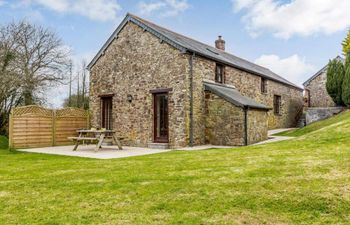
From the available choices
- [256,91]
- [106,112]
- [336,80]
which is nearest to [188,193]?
[106,112]

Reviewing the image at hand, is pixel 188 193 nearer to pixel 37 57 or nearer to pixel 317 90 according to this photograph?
pixel 37 57

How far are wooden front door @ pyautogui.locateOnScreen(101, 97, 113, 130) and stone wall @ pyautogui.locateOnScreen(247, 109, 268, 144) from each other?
7.67 meters

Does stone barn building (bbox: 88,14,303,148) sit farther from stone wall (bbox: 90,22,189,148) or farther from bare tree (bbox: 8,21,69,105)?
bare tree (bbox: 8,21,69,105)

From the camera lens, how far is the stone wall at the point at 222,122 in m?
13.4

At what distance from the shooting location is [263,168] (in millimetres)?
6426

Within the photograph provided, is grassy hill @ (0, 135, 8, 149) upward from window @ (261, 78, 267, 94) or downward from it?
downward

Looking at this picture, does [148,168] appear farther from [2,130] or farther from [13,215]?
[2,130]

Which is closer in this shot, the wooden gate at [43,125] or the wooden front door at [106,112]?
the wooden gate at [43,125]

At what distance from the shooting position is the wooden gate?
1386 cm

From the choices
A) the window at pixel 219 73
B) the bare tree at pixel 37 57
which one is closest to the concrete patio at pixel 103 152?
the window at pixel 219 73

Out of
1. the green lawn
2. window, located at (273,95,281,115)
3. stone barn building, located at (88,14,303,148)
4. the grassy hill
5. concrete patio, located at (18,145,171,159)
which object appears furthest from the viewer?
window, located at (273,95,281,115)

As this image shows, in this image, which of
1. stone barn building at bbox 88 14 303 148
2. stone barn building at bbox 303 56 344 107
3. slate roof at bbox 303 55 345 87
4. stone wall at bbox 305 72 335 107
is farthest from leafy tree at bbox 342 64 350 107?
stone barn building at bbox 88 14 303 148

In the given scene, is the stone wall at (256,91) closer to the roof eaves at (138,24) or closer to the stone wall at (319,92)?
the stone wall at (319,92)

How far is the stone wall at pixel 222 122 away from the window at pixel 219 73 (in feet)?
5.75
